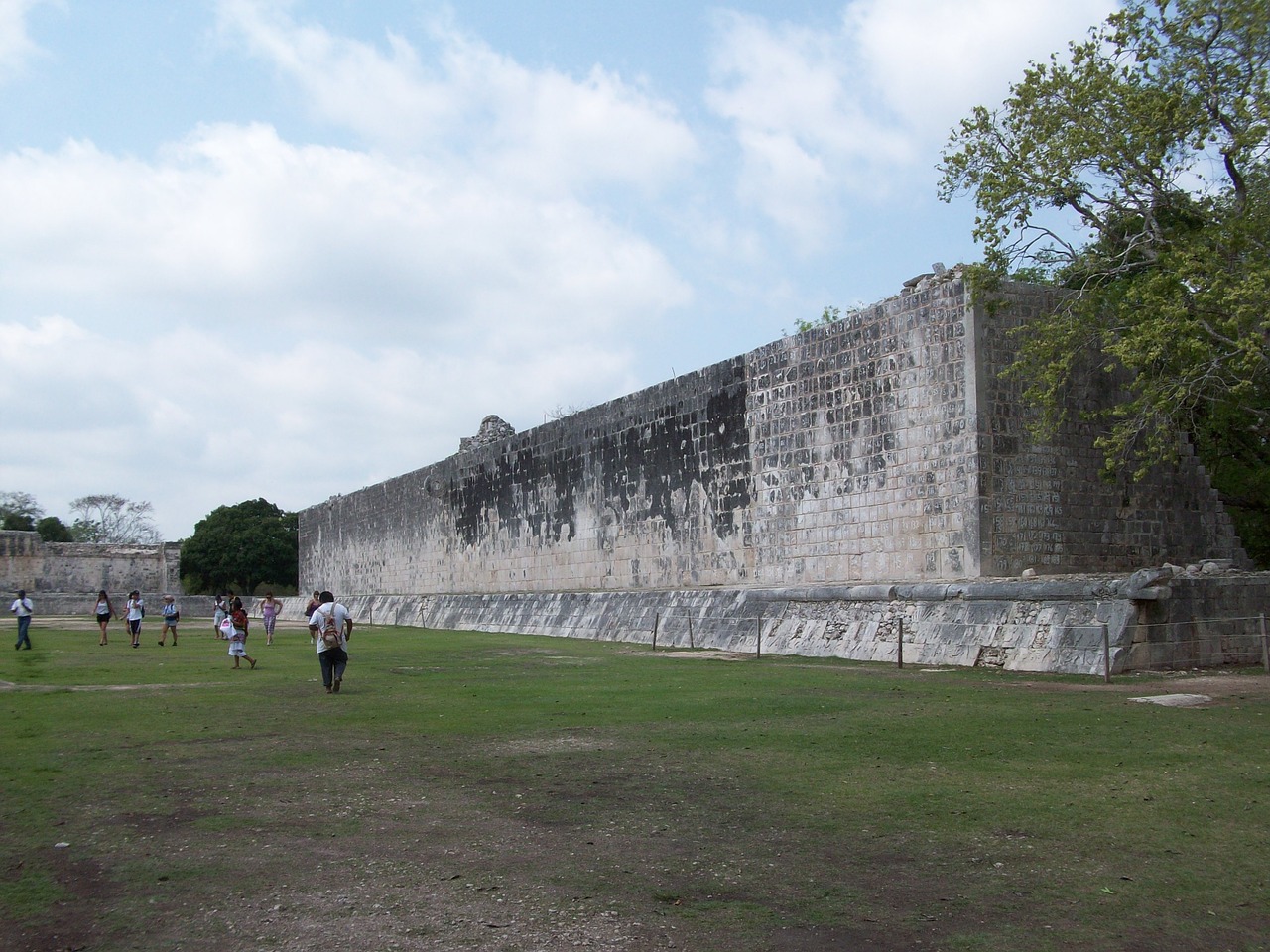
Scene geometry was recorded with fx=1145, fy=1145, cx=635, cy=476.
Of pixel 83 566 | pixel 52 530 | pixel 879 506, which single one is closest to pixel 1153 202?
pixel 879 506

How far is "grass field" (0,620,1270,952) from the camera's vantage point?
146 inches

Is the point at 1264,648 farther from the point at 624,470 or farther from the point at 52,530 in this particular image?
the point at 52,530

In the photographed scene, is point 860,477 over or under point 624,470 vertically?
under

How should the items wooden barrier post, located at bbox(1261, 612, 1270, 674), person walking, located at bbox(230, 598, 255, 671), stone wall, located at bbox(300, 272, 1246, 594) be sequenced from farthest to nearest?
person walking, located at bbox(230, 598, 255, 671) < stone wall, located at bbox(300, 272, 1246, 594) < wooden barrier post, located at bbox(1261, 612, 1270, 674)

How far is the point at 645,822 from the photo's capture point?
5.05m

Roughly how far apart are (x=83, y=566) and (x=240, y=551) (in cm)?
665

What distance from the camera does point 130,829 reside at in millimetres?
4848

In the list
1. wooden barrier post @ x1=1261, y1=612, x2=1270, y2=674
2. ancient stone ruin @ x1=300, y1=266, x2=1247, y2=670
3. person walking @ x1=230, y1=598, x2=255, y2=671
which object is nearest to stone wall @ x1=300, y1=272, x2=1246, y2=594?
ancient stone ruin @ x1=300, y1=266, x2=1247, y2=670

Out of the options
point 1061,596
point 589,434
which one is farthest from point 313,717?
point 589,434

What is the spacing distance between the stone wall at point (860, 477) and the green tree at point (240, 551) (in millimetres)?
31711

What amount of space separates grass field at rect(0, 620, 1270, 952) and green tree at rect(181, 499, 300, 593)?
43.6 metres

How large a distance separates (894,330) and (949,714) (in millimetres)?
7226

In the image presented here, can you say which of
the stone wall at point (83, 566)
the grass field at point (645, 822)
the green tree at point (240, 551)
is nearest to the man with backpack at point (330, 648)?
the grass field at point (645, 822)

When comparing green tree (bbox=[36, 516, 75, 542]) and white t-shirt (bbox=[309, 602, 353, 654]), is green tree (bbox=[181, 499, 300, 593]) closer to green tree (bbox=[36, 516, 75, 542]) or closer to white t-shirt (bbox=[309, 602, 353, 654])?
green tree (bbox=[36, 516, 75, 542])
